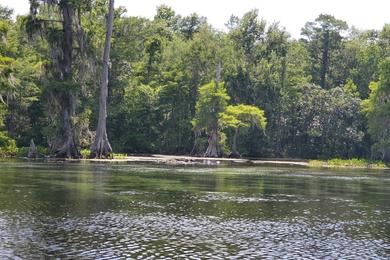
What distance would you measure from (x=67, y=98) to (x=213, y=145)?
23.1 metres

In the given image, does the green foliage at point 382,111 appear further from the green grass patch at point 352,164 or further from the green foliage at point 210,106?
the green foliage at point 210,106

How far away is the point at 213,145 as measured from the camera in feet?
262

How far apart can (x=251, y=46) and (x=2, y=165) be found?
55.0m

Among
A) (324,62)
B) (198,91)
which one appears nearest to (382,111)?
(198,91)

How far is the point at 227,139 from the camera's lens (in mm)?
85875

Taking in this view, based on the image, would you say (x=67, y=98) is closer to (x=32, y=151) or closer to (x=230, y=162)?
(x=32, y=151)

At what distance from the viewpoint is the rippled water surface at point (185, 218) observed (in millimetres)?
18641

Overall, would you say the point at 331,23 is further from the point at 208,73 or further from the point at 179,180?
the point at 179,180

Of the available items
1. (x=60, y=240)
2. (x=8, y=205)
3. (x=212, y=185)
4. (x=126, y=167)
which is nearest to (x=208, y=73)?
(x=126, y=167)

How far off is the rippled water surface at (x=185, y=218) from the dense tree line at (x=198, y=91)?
71.7 ft

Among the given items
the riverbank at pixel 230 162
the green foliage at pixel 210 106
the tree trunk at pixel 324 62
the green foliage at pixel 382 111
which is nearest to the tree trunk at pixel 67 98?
the riverbank at pixel 230 162

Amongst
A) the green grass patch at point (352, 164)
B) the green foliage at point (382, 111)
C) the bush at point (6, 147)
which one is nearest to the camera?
the bush at point (6, 147)

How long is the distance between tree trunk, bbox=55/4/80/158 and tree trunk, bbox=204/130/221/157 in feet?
72.2

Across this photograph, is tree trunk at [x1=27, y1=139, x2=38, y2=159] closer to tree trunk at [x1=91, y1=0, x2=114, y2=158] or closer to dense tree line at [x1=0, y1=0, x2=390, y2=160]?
dense tree line at [x1=0, y1=0, x2=390, y2=160]
